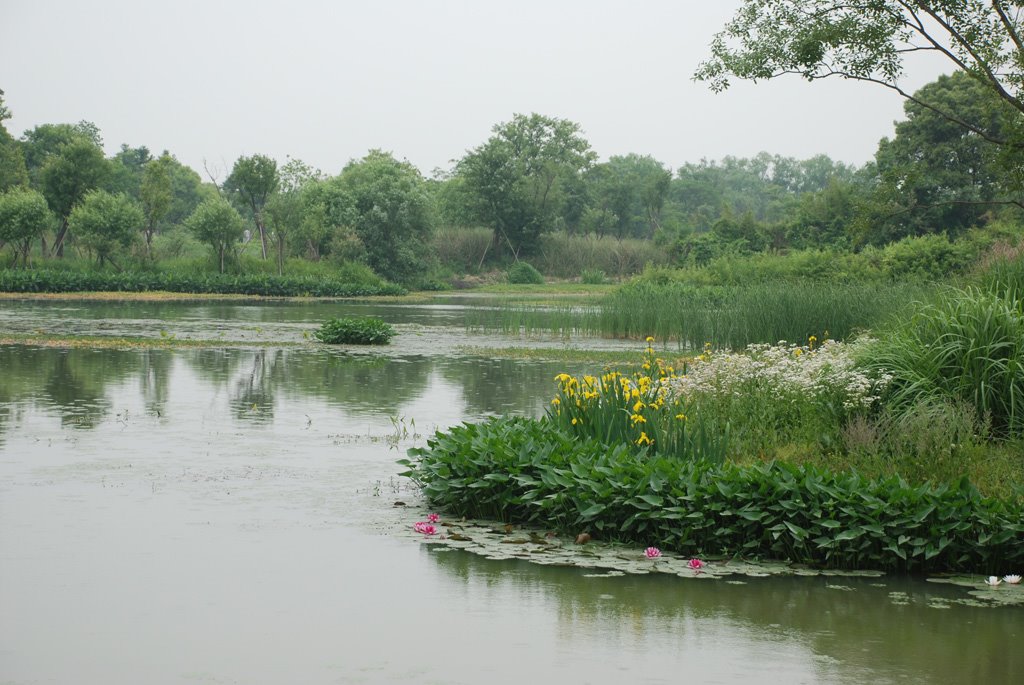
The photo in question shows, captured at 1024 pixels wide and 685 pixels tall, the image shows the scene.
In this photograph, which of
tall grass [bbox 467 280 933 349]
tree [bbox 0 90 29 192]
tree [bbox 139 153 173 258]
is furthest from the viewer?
tree [bbox 0 90 29 192]

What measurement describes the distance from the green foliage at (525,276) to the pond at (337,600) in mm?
53806

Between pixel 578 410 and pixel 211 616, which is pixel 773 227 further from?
pixel 211 616

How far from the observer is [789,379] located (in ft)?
33.9

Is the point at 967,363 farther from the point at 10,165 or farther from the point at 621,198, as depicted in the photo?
the point at 621,198

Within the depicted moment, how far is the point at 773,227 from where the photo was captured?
58938 millimetres

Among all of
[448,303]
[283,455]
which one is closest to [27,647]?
[283,455]

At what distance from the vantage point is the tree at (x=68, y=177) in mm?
54562

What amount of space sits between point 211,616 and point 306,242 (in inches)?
2239

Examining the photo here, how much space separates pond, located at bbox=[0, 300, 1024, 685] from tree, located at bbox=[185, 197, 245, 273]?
40.9 meters

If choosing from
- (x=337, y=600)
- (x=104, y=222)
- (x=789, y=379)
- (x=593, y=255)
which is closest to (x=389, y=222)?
(x=593, y=255)

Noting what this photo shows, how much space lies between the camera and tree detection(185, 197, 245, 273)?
51656mm

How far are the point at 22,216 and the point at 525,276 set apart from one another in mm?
28447

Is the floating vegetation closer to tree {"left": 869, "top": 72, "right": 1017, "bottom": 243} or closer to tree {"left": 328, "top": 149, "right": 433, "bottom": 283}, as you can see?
tree {"left": 869, "top": 72, "right": 1017, "bottom": 243}

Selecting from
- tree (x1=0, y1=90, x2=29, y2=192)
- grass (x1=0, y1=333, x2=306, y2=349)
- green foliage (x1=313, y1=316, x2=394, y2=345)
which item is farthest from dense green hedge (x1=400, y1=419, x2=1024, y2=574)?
tree (x1=0, y1=90, x2=29, y2=192)
